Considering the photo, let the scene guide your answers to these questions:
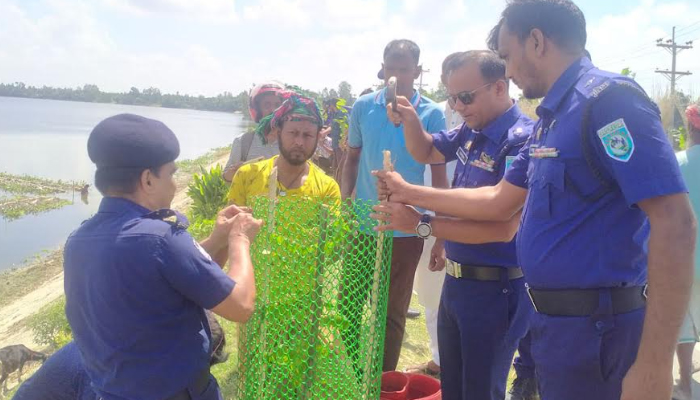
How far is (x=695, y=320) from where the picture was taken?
3.76 meters

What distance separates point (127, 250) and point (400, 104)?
1659 millimetres

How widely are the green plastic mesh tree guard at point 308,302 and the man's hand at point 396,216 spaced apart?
3.3 inches

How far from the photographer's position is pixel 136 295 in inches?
67.7

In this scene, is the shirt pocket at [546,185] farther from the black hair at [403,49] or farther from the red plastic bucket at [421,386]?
the black hair at [403,49]

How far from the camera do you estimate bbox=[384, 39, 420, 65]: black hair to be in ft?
11.7

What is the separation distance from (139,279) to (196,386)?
19.0 inches

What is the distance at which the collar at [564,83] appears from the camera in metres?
1.76

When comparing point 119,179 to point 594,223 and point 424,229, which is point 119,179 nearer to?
point 424,229

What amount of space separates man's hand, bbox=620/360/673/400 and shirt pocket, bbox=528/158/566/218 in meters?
0.51

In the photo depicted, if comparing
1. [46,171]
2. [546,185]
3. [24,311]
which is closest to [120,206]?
[546,185]

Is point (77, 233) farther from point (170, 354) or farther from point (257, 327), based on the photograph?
point (257, 327)

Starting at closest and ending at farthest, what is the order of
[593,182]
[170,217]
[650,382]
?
[650,382] < [593,182] < [170,217]

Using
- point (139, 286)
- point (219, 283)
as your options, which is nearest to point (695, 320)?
point (219, 283)

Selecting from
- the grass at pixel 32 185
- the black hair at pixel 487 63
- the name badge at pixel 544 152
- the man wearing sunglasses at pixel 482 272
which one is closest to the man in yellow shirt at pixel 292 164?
A: the man wearing sunglasses at pixel 482 272
